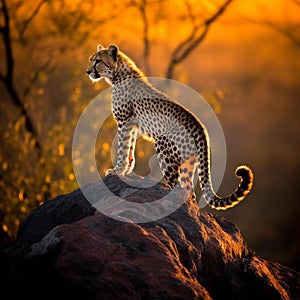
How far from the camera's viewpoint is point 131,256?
626 cm

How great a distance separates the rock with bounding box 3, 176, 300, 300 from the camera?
236 inches

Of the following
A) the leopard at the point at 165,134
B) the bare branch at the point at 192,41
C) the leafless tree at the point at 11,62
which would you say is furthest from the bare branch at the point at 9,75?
the leopard at the point at 165,134

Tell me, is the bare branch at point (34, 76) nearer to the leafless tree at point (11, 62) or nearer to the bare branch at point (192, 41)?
the leafless tree at point (11, 62)

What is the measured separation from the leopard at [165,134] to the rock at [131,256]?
0.40 meters

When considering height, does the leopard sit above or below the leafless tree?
below

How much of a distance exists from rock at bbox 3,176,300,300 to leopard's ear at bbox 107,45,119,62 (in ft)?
6.71

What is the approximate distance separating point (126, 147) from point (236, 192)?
1731 mm

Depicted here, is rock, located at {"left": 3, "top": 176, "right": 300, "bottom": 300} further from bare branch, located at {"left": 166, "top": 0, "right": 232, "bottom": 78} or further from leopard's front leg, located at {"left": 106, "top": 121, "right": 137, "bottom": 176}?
bare branch, located at {"left": 166, "top": 0, "right": 232, "bottom": 78}

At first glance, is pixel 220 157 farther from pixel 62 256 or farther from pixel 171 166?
pixel 62 256

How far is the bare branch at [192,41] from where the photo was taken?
18.2 metres

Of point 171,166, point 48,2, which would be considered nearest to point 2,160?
point 48,2

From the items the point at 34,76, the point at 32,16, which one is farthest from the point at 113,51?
the point at 32,16

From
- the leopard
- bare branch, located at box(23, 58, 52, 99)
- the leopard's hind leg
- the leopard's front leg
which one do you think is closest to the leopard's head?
the leopard

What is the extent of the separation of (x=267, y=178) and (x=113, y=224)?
2128 centimetres
